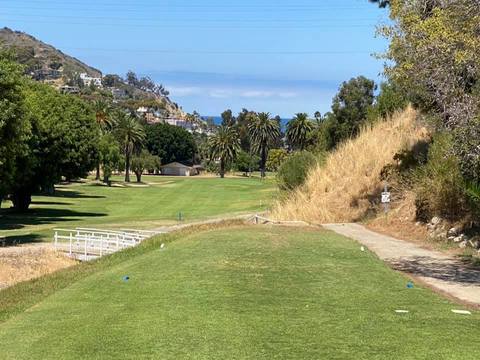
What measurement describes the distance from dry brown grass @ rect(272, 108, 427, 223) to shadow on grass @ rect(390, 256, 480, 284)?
35.5ft

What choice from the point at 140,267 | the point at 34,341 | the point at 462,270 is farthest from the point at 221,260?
the point at 34,341

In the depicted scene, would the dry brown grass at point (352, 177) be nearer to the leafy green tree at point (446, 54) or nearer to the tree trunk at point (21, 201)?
the leafy green tree at point (446, 54)

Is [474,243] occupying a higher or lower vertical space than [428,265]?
higher

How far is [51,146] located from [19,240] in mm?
17152

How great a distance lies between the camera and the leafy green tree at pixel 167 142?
17988 centimetres

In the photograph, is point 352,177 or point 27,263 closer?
point 27,263

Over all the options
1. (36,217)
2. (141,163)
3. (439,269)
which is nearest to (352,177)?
(439,269)

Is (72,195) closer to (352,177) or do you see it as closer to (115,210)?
(115,210)

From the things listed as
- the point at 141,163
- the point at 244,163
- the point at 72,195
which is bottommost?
the point at 72,195

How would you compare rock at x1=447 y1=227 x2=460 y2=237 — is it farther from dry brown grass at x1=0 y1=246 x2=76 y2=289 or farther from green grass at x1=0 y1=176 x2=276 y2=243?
green grass at x1=0 y1=176 x2=276 y2=243

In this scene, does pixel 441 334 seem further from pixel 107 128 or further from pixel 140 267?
pixel 107 128

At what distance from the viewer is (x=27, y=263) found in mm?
22469

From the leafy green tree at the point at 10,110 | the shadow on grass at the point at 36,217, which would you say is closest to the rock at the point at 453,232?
the leafy green tree at the point at 10,110

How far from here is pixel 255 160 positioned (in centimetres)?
18125
